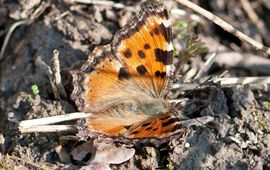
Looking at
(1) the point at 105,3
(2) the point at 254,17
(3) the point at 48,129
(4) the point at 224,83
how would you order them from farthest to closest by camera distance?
(2) the point at 254,17 < (1) the point at 105,3 < (4) the point at 224,83 < (3) the point at 48,129

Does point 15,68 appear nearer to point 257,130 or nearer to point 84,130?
point 84,130

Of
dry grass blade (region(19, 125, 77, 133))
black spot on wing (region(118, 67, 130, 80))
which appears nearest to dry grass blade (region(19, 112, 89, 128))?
dry grass blade (region(19, 125, 77, 133))

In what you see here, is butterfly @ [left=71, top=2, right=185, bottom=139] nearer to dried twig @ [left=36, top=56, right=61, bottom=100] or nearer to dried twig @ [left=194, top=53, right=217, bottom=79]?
dried twig @ [left=36, top=56, right=61, bottom=100]

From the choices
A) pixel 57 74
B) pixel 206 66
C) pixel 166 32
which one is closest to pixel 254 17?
pixel 206 66

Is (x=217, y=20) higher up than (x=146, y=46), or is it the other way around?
(x=217, y=20)

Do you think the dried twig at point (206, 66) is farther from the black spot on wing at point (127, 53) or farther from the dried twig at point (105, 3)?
the dried twig at point (105, 3)

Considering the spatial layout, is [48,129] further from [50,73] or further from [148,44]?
[148,44]
